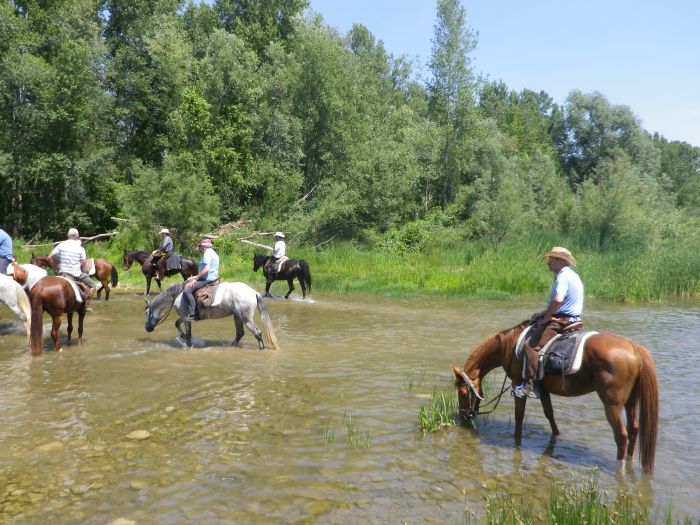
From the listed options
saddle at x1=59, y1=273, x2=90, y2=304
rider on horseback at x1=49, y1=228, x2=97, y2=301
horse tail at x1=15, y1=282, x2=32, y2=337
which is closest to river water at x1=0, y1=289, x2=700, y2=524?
horse tail at x1=15, y1=282, x2=32, y2=337

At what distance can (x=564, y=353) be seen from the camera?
6730mm

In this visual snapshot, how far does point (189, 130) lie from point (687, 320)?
109ft

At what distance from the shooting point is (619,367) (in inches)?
246

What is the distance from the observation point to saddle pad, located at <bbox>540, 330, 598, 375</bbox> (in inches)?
261

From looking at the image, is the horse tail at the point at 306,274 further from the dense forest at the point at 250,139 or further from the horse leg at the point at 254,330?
the dense forest at the point at 250,139

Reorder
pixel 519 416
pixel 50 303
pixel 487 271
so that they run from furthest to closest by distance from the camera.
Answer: pixel 487 271 < pixel 50 303 < pixel 519 416

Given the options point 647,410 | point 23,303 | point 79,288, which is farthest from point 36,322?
point 647,410

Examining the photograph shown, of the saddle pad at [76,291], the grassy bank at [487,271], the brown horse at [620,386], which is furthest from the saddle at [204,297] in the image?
the grassy bank at [487,271]

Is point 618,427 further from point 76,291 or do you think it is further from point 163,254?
point 163,254

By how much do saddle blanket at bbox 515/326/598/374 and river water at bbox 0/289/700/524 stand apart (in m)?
1.03

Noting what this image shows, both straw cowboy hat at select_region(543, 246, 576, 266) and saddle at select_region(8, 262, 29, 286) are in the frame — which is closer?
straw cowboy hat at select_region(543, 246, 576, 266)

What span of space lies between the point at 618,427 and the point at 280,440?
394 centimetres

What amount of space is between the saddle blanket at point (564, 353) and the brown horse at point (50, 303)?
9.68 meters

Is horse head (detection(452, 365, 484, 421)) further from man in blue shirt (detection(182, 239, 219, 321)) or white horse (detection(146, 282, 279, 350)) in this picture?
man in blue shirt (detection(182, 239, 219, 321))
